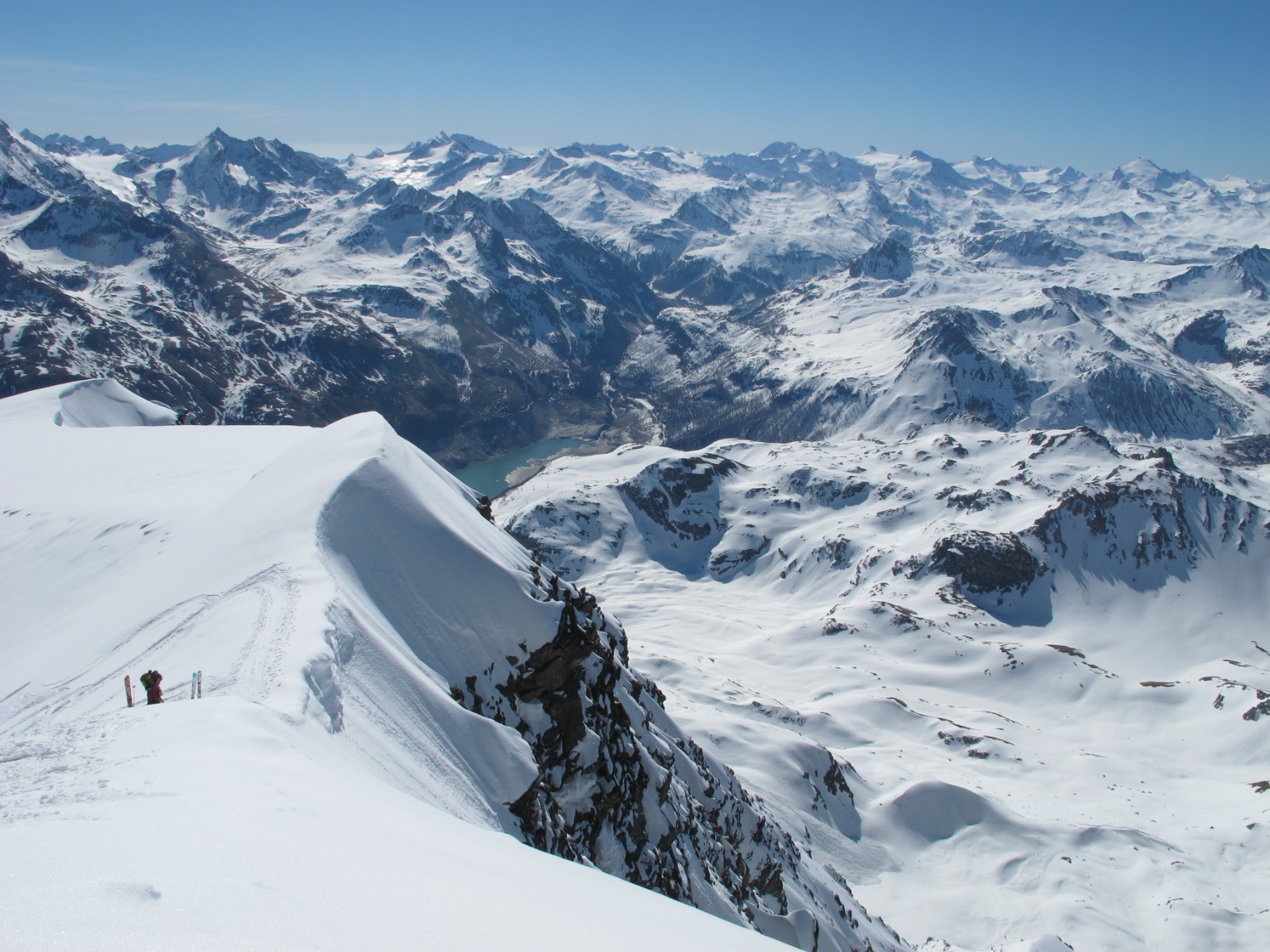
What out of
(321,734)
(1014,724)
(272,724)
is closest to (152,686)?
(272,724)

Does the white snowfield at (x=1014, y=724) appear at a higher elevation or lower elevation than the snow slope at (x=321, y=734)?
lower

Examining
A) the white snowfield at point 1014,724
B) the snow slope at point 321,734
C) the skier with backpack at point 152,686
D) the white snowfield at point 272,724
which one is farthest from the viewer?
the white snowfield at point 1014,724

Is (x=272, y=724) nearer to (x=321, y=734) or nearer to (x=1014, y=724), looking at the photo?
(x=321, y=734)

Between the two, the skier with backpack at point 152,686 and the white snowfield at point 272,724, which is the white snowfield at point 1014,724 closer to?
the white snowfield at point 272,724

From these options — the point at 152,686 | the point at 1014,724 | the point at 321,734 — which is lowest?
the point at 1014,724

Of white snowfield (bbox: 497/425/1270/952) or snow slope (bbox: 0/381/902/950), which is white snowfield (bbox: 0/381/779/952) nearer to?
snow slope (bbox: 0/381/902/950)

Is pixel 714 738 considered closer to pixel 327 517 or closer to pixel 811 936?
pixel 811 936

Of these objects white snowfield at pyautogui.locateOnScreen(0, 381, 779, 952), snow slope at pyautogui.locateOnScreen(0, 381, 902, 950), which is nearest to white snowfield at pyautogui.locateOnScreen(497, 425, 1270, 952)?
snow slope at pyautogui.locateOnScreen(0, 381, 902, 950)

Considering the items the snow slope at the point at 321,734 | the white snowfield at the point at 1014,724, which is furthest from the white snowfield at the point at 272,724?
the white snowfield at the point at 1014,724
